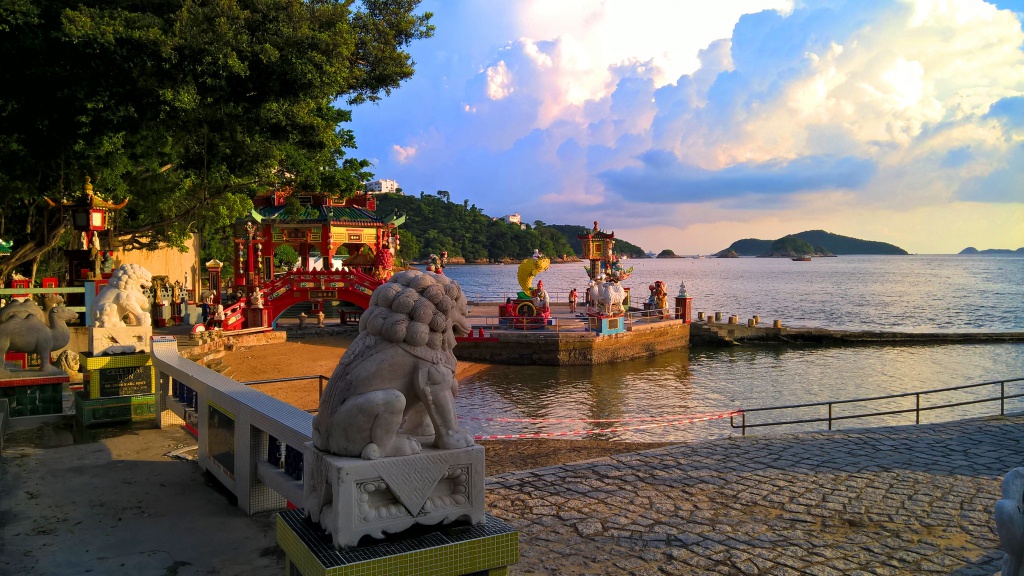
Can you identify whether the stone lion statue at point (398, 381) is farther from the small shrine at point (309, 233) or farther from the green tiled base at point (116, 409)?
the small shrine at point (309, 233)

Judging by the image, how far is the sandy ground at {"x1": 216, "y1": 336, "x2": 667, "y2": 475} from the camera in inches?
366

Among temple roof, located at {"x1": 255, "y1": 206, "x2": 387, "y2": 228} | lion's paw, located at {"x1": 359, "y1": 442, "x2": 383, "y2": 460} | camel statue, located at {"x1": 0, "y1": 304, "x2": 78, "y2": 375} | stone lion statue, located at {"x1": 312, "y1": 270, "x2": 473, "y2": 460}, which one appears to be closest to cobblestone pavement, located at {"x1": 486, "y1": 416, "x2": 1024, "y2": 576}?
stone lion statue, located at {"x1": 312, "y1": 270, "x2": 473, "y2": 460}

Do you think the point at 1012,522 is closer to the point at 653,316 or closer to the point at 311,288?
the point at 311,288

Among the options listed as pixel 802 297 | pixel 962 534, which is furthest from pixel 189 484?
pixel 802 297

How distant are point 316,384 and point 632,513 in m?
13.2

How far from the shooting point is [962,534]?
612cm

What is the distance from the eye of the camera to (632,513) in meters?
6.60

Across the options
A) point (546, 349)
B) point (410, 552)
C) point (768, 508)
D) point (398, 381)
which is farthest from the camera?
point (546, 349)

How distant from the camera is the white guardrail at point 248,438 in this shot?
4.95m

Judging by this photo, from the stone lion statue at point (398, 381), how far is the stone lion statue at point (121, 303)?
6802 mm

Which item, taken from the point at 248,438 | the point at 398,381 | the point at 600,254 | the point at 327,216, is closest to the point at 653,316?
the point at 600,254

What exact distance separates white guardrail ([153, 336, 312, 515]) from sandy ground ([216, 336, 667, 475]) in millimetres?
3343

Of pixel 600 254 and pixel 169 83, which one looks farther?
pixel 600 254

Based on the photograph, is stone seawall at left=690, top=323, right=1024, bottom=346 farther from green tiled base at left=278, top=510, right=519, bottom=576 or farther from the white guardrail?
green tiled base at left=278, top=510, right=519, bottom=576
